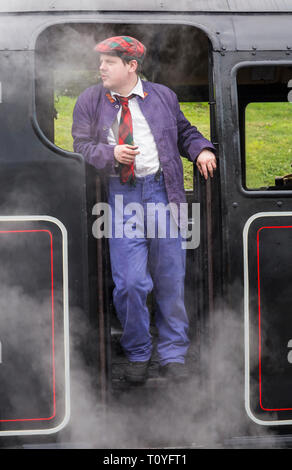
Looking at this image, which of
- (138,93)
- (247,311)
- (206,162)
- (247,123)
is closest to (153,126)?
(138,93)

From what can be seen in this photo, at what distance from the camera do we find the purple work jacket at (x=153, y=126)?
2.62 meters

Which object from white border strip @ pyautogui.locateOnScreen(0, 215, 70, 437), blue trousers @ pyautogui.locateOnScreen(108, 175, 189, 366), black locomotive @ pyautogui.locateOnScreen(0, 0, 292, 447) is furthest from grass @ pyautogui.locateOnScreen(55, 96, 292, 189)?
white border strip @ pyautogui.locateOnScreen(0, 215, 70, 437)

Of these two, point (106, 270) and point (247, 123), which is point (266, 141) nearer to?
point (247, 123)

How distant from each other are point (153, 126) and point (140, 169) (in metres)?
0.22

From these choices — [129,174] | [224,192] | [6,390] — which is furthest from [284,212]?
[6,390]

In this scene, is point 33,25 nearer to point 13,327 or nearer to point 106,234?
point 106,234

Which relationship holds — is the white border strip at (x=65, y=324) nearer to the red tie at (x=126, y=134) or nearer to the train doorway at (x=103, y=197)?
the train doorway at (x=103, y=197)

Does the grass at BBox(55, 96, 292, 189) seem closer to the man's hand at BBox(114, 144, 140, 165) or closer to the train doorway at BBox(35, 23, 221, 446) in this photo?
the train doorway at BBox(35, 23, 221, 446)

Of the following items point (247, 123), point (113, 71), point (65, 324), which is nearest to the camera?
point (65, 324)

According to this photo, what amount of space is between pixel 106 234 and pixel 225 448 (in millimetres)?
1207

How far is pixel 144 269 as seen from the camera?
2727 mm

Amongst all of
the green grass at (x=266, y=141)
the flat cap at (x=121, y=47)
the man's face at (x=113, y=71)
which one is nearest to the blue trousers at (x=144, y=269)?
the man's face at (x=113, y=71)

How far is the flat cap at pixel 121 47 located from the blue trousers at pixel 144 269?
609 millimetres

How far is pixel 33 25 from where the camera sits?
8.25 ft
